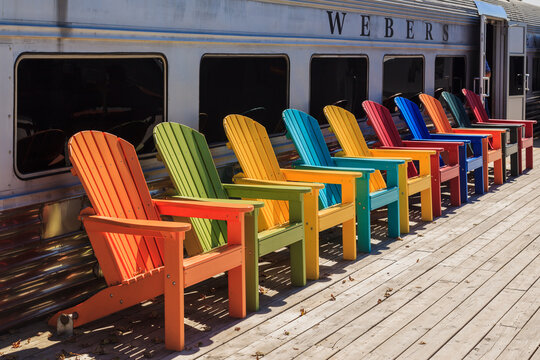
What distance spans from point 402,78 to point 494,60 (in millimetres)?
2940

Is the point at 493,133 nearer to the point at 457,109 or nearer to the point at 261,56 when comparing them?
the point at 457,109

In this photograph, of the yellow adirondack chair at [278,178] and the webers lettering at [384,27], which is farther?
the webers lettering at [384,27]

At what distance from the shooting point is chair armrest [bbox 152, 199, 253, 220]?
4.18 metres

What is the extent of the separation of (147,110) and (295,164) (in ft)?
5.05

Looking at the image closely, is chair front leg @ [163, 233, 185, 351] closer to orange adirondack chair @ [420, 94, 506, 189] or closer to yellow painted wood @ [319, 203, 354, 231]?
yellow painted wood @ [319, 203, 354, 231]

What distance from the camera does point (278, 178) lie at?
5.65 m

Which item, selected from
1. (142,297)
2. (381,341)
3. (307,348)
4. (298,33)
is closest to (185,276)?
(142,297)

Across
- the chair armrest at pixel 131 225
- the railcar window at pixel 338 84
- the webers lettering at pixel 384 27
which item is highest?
the webers lettering at pixel 384 27

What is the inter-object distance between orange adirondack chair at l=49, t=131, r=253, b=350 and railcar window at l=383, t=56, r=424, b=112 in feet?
13.8

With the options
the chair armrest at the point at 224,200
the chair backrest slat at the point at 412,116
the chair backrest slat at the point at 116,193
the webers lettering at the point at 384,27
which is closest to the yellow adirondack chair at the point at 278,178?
the chair armrest at the point at 224,200

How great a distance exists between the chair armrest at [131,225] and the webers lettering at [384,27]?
3566 mm

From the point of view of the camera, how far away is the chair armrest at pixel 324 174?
5527 millimetres

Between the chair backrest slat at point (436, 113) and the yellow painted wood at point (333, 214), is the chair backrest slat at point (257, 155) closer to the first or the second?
the yellow painted wood at point (333, 214)

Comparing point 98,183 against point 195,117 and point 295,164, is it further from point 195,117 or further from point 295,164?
point 295,164
